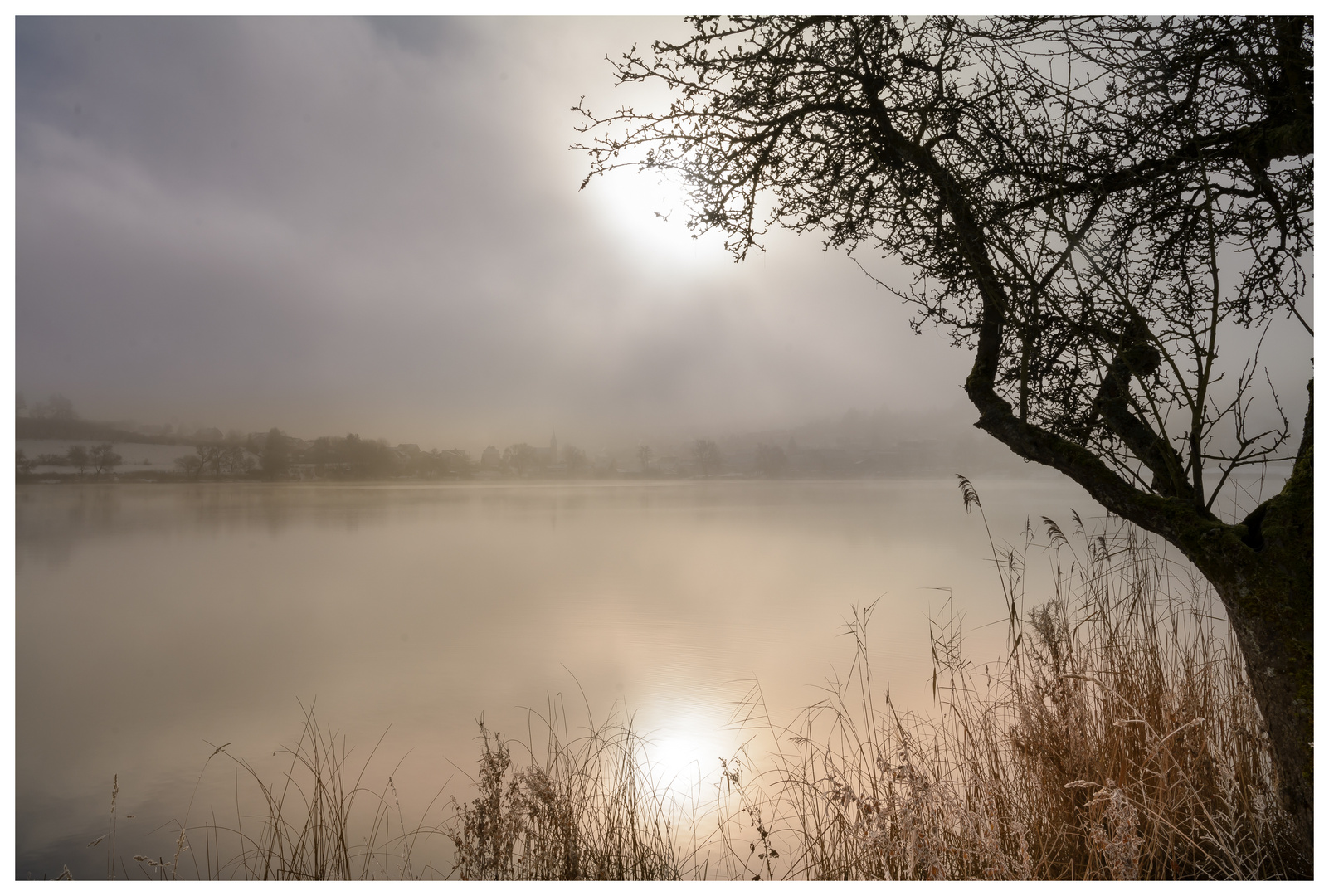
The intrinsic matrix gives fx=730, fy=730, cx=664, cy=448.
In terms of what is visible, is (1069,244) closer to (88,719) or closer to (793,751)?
(793,751)

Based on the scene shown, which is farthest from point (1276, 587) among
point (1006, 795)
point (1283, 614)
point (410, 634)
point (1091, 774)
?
point (410, 634)

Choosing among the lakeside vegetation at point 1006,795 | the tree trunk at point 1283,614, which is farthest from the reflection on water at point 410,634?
the tree trunk at point 1283,614

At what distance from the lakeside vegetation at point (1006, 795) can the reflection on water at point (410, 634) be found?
1249 mm

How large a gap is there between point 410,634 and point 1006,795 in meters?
8.67

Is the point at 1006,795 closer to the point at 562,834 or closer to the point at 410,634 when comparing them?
the point at 562,834

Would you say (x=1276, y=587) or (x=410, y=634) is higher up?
(x=1276, y=587)

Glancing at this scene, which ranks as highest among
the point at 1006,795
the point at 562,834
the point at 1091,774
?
the point at 1091,774

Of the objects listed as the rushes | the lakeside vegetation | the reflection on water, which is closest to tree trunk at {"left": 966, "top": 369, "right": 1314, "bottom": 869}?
the lakeside vegetation

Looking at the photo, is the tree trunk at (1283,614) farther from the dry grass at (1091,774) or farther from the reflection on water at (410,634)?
the reflection on water at (410,634)

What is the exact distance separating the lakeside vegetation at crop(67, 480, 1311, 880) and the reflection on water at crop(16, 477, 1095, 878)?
1249 mm

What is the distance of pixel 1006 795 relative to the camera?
2.91 m

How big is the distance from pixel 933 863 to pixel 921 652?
5.81 m

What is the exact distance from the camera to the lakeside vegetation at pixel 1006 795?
8.34 feet

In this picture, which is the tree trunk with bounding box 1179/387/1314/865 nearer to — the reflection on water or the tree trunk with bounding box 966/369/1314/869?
the tree trunk with bounding box 966/369/1314/869
